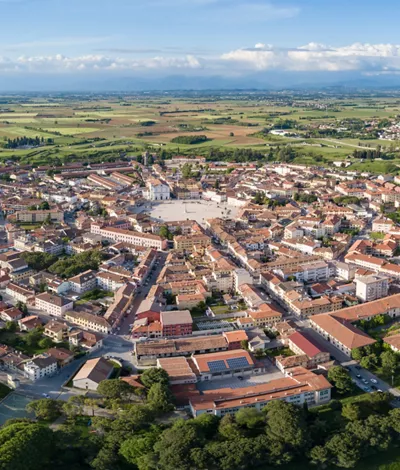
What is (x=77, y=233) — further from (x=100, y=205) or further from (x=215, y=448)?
(x=215, y=448)

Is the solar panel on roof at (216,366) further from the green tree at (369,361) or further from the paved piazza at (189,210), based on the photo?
the paved piazza at (189,210)

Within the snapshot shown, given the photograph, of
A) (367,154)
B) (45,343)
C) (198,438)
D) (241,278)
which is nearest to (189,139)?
(367,154)

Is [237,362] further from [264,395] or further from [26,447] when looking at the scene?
[26,447]

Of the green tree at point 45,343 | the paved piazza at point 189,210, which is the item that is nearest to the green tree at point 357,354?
the green tree at point 45,343

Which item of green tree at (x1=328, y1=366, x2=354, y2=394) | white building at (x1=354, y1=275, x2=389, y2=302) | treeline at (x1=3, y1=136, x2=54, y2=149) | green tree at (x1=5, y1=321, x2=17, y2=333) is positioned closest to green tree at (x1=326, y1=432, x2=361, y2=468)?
green tree at (x1=328, y1=366, x2=354, y2=394)

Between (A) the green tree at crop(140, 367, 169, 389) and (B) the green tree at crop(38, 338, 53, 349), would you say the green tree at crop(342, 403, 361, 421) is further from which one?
(B) the green tree at crop(38, 338, 53, 349)
